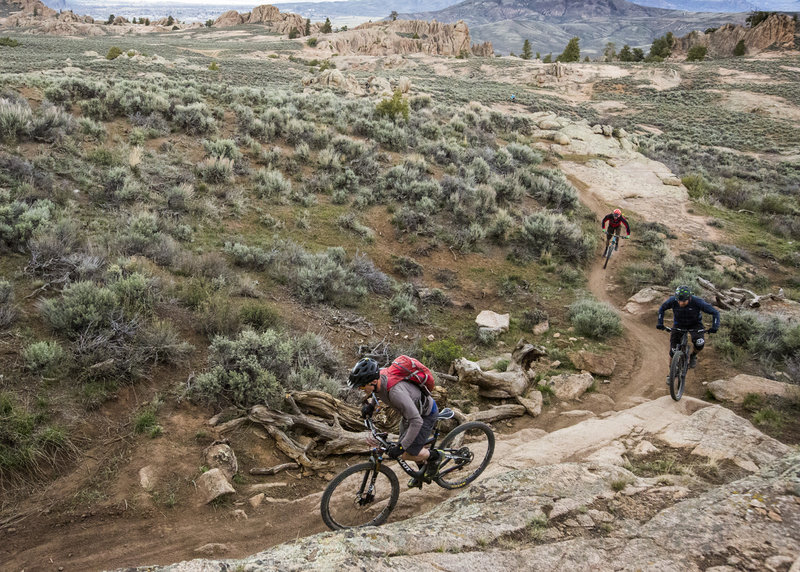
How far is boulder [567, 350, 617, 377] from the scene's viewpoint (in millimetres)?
8625

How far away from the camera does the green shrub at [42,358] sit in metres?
5.36

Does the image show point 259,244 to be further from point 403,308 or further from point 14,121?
point 14,121

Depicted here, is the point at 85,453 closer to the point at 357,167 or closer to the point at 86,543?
the point at 86,543

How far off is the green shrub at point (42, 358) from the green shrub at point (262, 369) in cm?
161

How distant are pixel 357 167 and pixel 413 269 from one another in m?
5.85

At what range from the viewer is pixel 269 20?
9819 cm

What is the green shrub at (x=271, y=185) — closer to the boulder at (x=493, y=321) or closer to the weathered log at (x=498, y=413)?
the boulder at (x=493, y=321)

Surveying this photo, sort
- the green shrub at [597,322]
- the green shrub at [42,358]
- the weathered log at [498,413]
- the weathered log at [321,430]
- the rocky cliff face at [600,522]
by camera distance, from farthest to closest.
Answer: the green shrub at [597,322], the weathered log at [498,413], the weathered log at [321,430], the green shrub at [42,358], the rocky cliff face at [600,522]

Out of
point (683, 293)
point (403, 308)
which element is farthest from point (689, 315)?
point (403, 308)

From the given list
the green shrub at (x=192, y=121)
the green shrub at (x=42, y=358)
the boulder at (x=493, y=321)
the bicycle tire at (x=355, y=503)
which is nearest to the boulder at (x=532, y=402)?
the boulder at (x=493, y=321)

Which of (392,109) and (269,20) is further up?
(269,20)

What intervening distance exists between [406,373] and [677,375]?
557cm

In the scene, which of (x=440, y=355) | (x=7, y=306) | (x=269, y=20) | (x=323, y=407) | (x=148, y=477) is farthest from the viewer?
(x=269, y=20)

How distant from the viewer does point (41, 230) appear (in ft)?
25.3
